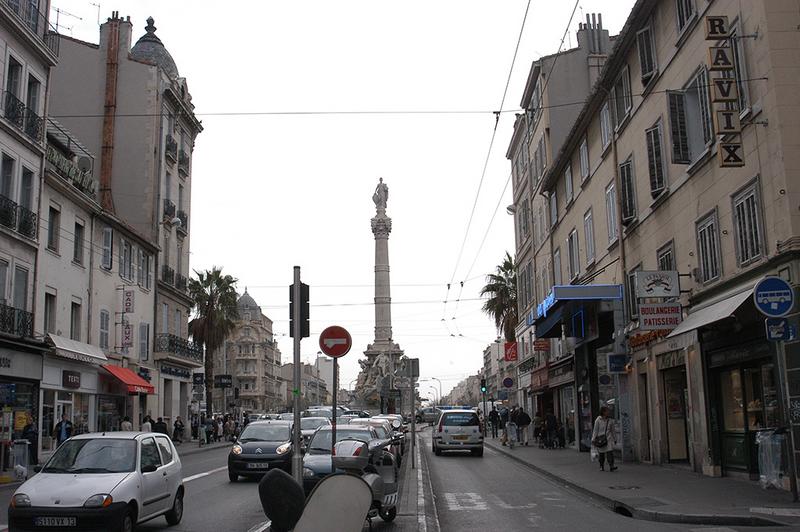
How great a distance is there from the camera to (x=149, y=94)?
43031mm

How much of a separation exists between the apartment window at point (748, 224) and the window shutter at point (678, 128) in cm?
250

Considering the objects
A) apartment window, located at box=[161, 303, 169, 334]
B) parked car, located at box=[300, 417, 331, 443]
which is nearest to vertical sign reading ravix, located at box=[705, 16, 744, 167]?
parked car, located at box=[300, 417, 331, 443]

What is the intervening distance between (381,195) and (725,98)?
61.7 meters

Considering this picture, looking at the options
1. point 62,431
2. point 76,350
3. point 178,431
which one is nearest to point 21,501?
point 62,431

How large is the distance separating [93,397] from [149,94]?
17.4 metres

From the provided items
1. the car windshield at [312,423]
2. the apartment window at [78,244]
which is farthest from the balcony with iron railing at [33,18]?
the car windshield at [312,423]

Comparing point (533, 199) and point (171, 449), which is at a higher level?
point (533, 199)

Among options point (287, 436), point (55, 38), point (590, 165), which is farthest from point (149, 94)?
point (287, 436)

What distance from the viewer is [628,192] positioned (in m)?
24.4

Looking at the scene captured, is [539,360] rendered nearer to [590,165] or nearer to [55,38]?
[590,165]

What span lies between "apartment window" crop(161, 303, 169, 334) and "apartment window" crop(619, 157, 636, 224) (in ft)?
91.6

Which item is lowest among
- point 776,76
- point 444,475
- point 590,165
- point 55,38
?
point 444,475

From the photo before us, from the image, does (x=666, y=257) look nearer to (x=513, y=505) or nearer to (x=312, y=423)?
(x=513, y=505)

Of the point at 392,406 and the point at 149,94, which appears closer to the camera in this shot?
the point at 149,94
